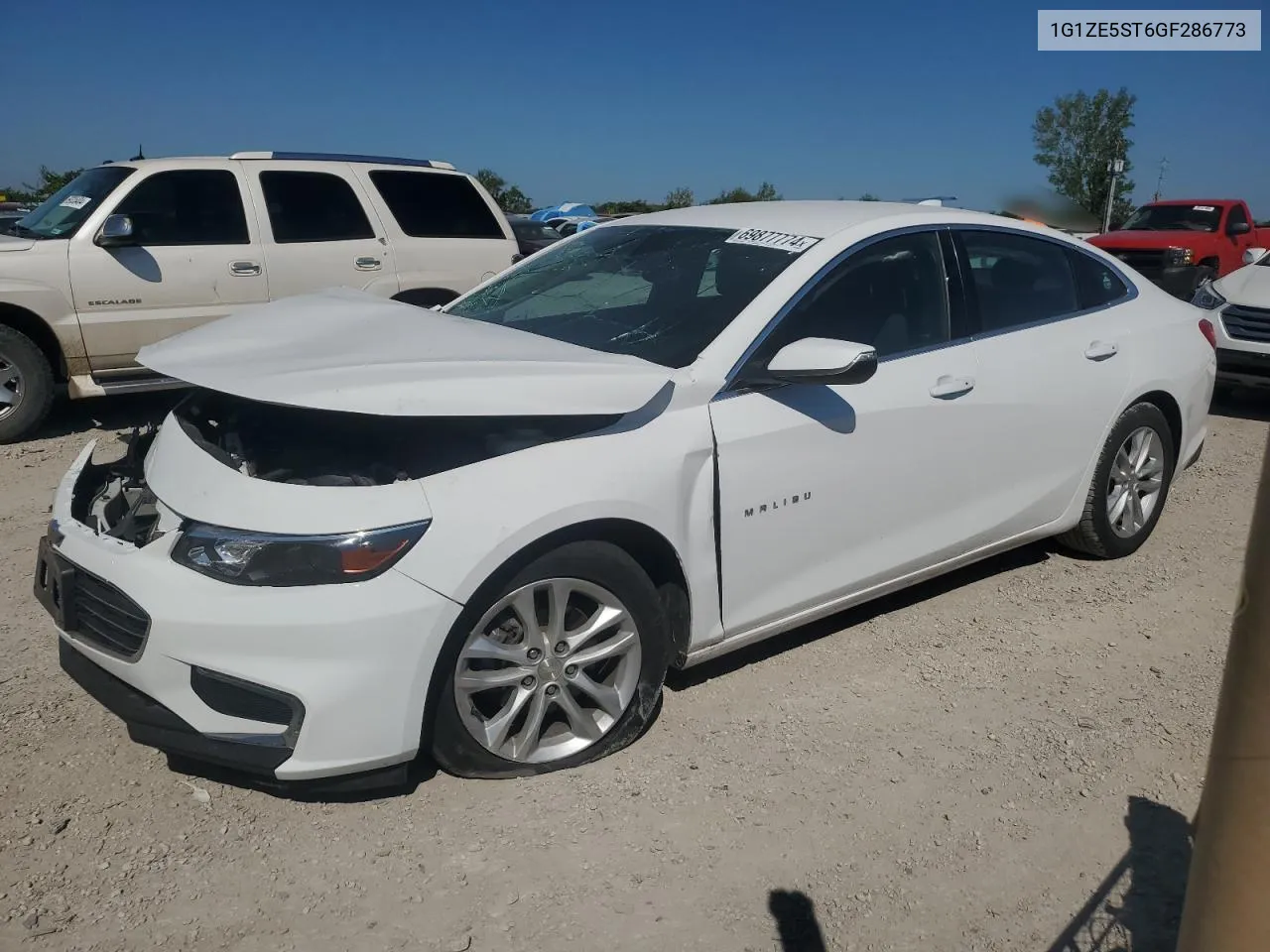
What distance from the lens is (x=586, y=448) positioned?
293 cm

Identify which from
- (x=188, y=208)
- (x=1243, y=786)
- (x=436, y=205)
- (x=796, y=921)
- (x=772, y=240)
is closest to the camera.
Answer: (x=1243, y=786)

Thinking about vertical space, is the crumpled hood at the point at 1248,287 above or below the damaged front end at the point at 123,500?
below

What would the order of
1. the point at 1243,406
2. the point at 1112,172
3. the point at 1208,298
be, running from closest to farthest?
the point at 1208,298 < the point at 1243,406 < the point at 1112,172

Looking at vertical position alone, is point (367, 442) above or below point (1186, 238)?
above

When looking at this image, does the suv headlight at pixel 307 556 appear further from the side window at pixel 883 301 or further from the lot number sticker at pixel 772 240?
the lot number sticker at pixel 772 240

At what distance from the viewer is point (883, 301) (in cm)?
374

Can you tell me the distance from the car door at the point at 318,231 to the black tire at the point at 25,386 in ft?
5.08

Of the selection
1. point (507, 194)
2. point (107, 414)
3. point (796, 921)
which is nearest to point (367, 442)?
point (796, 921)

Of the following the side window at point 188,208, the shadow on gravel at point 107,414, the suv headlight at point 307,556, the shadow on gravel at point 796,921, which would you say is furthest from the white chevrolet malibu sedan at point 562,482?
the shadow on gravel at point 107,414

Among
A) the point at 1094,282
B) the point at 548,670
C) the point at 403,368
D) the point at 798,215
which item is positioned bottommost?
the point at 548,670

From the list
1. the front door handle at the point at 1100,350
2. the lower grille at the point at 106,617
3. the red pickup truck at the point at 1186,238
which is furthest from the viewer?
the red pickup truck at the point at 1186,238

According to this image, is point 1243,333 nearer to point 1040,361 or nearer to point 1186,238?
point 1040,361

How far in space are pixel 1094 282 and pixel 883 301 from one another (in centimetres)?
140

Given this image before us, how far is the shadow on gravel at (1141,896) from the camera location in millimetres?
2451
